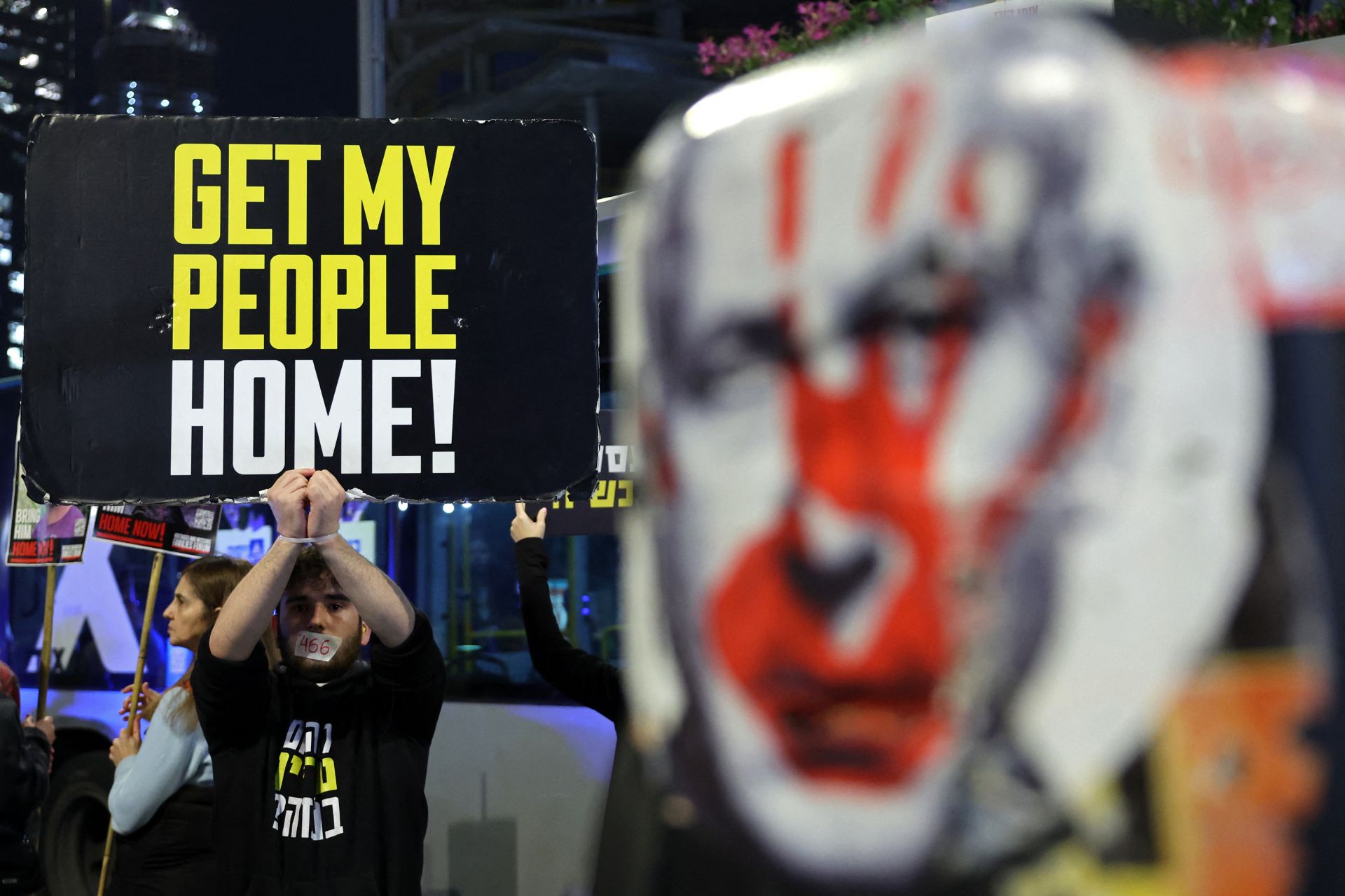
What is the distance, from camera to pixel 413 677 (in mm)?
3389

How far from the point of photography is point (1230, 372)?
105cm

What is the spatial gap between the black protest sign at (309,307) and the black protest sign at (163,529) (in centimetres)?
261

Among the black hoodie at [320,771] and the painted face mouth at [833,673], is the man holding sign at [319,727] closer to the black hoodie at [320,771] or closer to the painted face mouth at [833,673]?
the black hoodie at [320,771]

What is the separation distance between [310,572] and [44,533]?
4550mm

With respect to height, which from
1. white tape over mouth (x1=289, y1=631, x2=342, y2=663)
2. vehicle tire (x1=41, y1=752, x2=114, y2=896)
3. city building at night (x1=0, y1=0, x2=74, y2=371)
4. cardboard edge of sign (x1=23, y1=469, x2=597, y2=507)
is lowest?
vehicle tire (x1=41, y1=752, x2=114, y2=896)

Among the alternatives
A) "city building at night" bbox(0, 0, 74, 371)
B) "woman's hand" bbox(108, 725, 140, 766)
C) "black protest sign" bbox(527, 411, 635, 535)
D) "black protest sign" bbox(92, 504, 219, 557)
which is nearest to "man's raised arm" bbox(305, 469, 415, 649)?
"black protest sign" bbox(527, 411, 635, 535)

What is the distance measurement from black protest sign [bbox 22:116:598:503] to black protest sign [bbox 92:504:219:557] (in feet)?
8.58

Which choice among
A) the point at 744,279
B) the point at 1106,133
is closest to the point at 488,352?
the point at 744,279

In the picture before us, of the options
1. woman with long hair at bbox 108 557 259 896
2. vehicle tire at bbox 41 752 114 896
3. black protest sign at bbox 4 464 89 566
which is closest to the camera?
woman with long hair at bbox 108 557 259 896

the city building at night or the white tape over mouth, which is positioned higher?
the city building at night

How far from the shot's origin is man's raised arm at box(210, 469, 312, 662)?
300 centimetres

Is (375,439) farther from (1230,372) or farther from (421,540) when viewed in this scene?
(421,540)

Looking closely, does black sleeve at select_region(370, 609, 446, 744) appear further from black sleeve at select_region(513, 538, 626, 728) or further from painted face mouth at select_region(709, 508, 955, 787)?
painted face mouth at select_region(709, 508, 955, 787)

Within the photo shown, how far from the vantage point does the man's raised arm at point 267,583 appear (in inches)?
118
